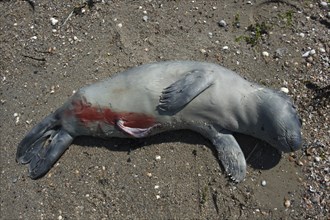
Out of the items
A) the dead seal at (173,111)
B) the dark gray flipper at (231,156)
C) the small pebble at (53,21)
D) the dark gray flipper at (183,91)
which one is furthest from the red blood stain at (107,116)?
the small pebble at (53,21)

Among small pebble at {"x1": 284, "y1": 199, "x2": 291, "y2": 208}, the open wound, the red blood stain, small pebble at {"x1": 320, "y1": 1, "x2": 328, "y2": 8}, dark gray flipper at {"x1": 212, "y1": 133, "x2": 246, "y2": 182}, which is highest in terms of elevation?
small pebble at {"x1": 320, "y1": 1, "x2": 328, "y2": 8}

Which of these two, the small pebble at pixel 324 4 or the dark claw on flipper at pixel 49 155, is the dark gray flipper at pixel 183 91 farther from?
the small pebble at pixel 324 4

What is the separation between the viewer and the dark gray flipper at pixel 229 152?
15.5 ft

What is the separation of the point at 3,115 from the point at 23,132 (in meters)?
0.36

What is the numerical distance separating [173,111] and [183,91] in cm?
24

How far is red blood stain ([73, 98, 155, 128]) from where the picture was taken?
4.80 meters

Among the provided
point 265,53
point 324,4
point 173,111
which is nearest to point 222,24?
point 265,53

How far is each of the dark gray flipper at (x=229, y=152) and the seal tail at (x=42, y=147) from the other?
1.50 meters

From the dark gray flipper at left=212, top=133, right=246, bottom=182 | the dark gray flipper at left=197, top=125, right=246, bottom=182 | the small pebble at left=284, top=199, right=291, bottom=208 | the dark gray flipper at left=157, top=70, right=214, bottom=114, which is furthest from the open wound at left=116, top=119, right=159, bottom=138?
the small pebble at left=284, top=199, right=291, bottom=208

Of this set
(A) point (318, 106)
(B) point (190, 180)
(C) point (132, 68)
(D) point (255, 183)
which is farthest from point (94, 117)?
(A) point (318, 106)

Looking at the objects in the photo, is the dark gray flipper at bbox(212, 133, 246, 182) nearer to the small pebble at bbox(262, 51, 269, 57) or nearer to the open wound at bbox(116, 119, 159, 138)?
the open wound at bbox(116, 119, 159, 138)

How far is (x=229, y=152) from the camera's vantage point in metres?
4.77

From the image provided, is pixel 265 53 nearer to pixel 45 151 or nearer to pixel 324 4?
pixel 324 4

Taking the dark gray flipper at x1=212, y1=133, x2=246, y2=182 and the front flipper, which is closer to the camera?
the dark gray flipper at x1=212, y1=133, x2=246, y2=182
